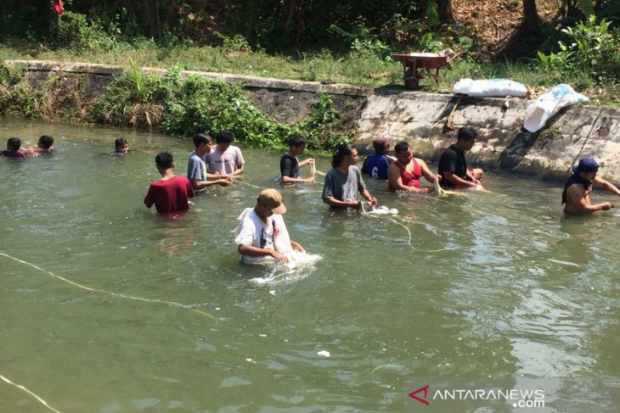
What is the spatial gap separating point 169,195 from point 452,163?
4.55m

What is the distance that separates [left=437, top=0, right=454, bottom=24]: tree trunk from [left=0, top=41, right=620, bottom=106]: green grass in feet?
9.96

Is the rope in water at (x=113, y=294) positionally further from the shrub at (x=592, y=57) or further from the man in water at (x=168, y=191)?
the shrub at (x=592, y=57)

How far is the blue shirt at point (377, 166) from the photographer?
12.3 metres

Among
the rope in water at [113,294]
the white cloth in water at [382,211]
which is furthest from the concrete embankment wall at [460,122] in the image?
the rope in water at [113,294]

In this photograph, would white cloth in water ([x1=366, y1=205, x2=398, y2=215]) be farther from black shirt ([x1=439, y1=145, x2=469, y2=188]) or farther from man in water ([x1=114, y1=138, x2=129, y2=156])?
man in water ([x1=114, y1=138, x2=129, y2=156])

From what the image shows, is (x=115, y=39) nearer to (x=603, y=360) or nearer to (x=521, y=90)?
(x=521, y=90)

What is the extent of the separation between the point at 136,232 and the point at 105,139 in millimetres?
7821

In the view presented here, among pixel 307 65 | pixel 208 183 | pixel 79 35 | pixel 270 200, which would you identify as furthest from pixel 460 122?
pixel 79 35

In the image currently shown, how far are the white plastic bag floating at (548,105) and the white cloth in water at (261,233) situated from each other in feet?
24.9

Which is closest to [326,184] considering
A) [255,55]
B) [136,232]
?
[136,232]

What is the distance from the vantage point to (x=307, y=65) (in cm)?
1936

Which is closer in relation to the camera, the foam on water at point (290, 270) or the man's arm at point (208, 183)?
the foam on water at point (290, 270)

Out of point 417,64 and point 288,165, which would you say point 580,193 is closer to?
point 288,165

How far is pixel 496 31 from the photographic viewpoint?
22.1 metres
